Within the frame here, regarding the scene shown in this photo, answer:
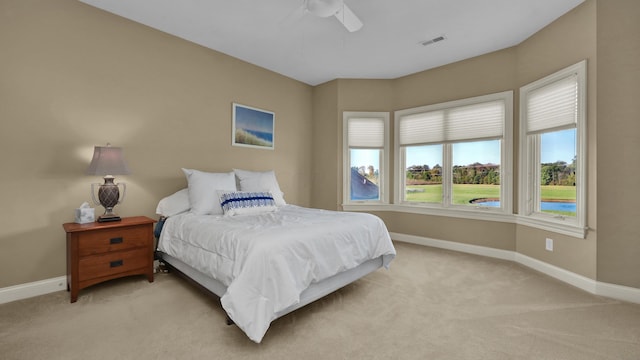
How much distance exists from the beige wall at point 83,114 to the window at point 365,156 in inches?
78.6

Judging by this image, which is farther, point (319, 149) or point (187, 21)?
point (319, 149)

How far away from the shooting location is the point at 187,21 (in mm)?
3031

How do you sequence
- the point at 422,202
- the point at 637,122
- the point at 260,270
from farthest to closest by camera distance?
the point at 422,202 → the point at 637,122 → the point at 260,270

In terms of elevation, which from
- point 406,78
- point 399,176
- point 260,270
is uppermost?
point 406,78

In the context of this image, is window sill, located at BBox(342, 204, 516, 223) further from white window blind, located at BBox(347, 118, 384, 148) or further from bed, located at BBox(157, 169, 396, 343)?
bed, located at BBox(157, 169, 396, 343)

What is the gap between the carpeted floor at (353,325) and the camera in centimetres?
173

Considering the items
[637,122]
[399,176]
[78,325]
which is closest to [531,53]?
[637,122]

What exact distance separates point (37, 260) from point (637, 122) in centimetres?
550

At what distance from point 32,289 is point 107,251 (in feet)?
2.34

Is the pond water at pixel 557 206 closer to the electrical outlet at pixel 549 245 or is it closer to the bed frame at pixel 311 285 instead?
the electrical outlet at pixel 549 245

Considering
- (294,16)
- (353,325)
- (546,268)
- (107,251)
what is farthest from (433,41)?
(107,251)

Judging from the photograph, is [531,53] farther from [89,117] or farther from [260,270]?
[89,117]

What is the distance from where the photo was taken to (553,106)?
304 centimetres

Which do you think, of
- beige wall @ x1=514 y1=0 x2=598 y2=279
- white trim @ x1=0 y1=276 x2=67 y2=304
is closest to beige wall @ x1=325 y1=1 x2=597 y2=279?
beige wall @ x1=514 y1=0 x2=598 y2=279
